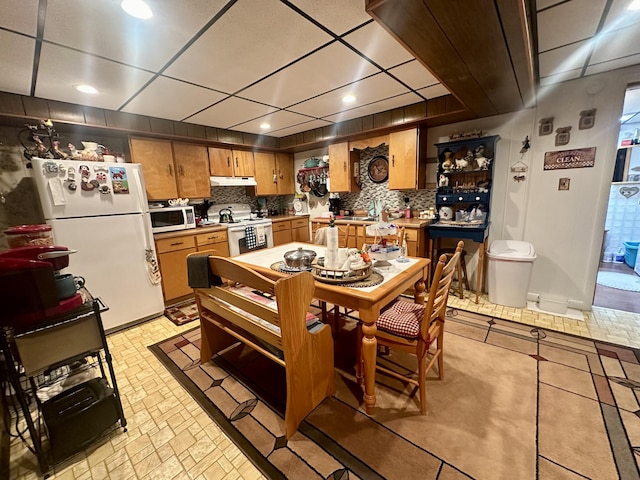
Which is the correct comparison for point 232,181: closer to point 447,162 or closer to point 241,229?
point 241,229

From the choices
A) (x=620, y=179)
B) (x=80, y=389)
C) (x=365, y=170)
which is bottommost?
(x=80, y=389)

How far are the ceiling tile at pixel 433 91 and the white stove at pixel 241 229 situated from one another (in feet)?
9.20

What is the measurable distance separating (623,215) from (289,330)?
6.13 meters

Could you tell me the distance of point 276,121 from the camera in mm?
3545

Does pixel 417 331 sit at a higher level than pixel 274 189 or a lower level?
lower

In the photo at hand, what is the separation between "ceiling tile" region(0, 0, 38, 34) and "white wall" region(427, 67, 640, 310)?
12.5 ft

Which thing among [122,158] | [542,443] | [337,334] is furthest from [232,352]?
[122,158]

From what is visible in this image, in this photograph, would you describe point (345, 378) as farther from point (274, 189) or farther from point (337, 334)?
point (274, 189)

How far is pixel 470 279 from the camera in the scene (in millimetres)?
3418

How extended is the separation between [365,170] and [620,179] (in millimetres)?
4074

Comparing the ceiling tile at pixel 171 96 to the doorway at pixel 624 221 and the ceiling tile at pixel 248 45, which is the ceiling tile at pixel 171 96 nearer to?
the ceiling tile at pixel 248 45

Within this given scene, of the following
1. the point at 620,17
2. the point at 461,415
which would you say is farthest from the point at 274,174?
the point at 461,415

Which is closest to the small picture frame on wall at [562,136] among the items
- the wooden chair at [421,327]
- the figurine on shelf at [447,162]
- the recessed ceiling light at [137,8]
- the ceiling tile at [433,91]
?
the figurine on shelf at [447,162]

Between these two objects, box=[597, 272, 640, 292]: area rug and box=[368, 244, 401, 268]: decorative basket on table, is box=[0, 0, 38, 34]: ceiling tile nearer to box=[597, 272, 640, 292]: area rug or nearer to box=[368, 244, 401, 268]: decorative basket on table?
box=[368, 244, 401, 268]: decorative basket on table
